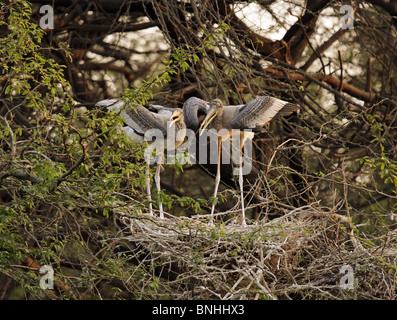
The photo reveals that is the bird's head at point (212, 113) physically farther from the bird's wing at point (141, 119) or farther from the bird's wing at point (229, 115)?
the bird's wing at point (141, 119)

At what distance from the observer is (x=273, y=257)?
210 inches

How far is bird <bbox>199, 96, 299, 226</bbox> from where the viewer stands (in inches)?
252

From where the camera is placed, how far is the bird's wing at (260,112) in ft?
20.9

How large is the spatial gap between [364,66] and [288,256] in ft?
16.1

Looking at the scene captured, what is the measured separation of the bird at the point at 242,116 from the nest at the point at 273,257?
1.10m

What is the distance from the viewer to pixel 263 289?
4.31m

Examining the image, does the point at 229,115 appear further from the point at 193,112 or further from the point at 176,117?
the point at 176,117

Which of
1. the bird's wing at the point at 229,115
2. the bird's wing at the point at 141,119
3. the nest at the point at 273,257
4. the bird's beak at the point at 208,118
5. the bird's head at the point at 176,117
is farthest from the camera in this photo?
the bird's wing at the point at 229,115

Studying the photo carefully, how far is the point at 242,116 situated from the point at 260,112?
199mm

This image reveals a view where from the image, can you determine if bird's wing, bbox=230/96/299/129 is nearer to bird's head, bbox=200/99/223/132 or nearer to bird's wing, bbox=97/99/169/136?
bird's head, bbox=200/99/223/132

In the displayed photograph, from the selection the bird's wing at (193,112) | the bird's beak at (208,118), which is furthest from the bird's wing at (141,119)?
the bird's beak at (208,118)

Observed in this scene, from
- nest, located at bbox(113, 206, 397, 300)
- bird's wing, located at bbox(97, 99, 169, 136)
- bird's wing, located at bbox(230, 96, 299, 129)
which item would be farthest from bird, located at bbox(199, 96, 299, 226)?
nest, located at bbox(113, 206, 397, 300)

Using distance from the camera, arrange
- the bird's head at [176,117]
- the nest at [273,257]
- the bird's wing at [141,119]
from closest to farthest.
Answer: the nest at [273,257]
the bird's wing at [141,119]
the bird's head at [176,117]
